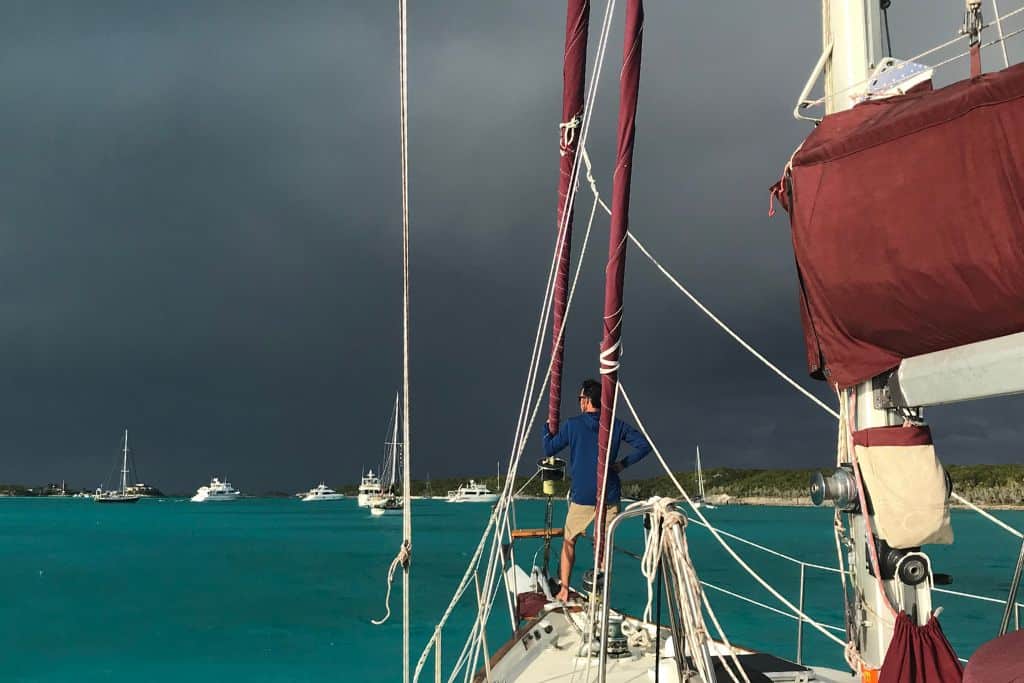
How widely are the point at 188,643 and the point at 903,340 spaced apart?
23.1 metres

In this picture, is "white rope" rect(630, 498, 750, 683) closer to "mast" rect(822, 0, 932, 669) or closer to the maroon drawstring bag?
the maroon drawstring bag

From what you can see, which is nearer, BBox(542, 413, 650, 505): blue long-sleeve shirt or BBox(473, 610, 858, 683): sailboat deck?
BBox(473, 610, 858, 683): sailboat deck

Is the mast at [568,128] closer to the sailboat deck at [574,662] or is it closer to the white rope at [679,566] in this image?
the sailboat deck at [574,662]

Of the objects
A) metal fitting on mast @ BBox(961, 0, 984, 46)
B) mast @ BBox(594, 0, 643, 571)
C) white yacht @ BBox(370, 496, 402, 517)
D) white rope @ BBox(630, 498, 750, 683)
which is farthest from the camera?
white yacht @ BBox(370, 496, 402, 517)

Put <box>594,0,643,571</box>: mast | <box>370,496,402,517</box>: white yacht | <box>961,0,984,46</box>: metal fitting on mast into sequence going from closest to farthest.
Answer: <box>961,0,984,46</box>: metal fitting on mast, <box>594,0,643,571</box>: mast, <box>370,496,402,517</box>: white yacht

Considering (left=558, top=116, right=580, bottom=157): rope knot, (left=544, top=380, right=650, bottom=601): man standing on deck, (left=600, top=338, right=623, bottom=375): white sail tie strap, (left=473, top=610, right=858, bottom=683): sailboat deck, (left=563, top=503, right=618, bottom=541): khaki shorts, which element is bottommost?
(left=473, top=610, right=858, bottom=683): sailboat deck

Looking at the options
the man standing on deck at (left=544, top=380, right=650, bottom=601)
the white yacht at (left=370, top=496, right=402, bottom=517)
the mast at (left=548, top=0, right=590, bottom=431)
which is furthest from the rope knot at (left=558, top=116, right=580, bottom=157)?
the white yacht at (left=370, top=496, right=402, bottom=517)

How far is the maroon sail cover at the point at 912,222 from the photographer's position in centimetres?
306

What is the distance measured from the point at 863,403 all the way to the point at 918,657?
1189mm

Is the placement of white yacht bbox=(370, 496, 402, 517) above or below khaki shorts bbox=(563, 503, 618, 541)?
below

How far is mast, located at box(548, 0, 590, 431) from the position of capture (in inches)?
270

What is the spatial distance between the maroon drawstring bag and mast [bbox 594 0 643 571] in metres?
1.83

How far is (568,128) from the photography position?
23.9 ft

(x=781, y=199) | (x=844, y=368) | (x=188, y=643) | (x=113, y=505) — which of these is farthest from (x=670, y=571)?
(x=113, y=505)
